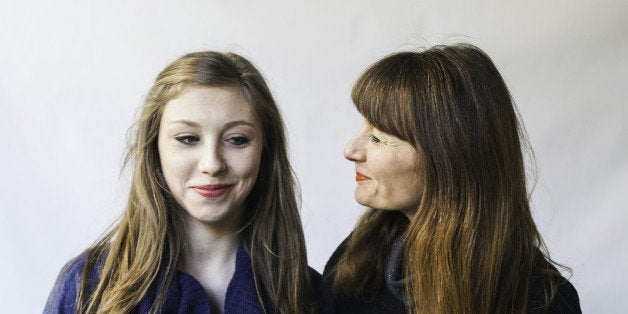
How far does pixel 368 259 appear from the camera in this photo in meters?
2.26

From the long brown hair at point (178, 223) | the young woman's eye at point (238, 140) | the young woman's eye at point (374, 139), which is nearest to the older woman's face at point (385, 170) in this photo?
the young woman's eye at point (374, 139)

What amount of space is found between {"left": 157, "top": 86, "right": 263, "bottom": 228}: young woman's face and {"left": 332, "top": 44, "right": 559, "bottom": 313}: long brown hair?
0.32m

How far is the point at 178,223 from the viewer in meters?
1.95

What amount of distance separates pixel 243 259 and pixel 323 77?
939 millimetres

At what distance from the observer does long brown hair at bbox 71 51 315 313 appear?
187 centimetres

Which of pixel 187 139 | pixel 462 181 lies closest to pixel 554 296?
pixel 462 181

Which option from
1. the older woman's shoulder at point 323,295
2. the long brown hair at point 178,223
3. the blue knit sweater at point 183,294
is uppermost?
the long brown hair at point 178,223

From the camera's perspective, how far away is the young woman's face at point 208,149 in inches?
72.4

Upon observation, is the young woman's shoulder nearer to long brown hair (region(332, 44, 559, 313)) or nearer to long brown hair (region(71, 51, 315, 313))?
long brown hair (region(71, 51, 315, 313))

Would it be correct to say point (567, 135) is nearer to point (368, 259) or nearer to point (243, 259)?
point (368, 259)

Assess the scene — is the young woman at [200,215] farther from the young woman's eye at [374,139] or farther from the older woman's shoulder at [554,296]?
the older woman's shoulder at [554,296]

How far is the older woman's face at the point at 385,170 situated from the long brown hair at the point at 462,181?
0.03m

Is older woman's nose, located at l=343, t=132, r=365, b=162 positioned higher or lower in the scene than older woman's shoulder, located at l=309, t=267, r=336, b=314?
higher

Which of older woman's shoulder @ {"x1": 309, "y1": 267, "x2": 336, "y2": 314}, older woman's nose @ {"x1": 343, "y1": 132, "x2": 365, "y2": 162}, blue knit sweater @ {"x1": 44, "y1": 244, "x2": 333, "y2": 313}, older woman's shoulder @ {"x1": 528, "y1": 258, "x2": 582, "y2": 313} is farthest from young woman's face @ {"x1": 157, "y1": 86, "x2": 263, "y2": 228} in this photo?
older woman's shoulder @ {"x1": 528, "y1": 258, "x2": 582, "y2": 313}
